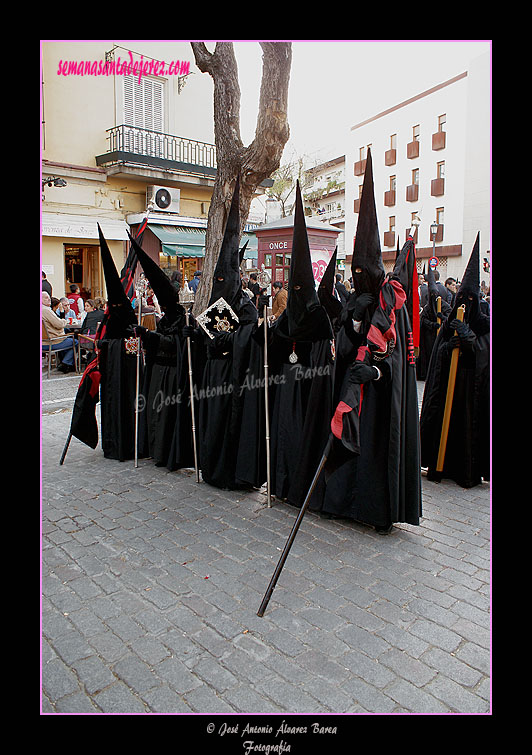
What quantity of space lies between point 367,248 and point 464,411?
7.64 feet

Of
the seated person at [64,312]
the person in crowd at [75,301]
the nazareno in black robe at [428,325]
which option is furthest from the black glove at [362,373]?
the person in crowd at [75,301]

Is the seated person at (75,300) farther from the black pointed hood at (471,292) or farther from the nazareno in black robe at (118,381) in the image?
the black pointed hood at (471,292)

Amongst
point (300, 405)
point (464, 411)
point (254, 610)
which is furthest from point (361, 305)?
point (254, 610)

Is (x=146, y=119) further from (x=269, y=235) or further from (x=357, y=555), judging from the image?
(x=357, y=555)

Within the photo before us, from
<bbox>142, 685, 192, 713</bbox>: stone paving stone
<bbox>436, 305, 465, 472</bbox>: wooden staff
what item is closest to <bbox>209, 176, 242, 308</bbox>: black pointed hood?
<bbox>436, 305, 465, 472</bbox>: wooden staff

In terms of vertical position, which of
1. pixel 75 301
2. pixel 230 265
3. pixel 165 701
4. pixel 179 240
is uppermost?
pixel 179 240

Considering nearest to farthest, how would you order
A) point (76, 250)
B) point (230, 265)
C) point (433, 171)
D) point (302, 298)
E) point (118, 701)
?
1. point (118, 701)
2. point (302, 298)
3. point (230, 265)
4. point (76, 250)
5. point (433, 171)

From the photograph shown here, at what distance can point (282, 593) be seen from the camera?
3676 millimetres

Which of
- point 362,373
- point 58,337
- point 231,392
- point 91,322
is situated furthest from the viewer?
point 91,322

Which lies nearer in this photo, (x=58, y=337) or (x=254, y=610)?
(x=254, y=610)

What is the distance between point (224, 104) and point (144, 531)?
645cm

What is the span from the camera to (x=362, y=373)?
3986mm

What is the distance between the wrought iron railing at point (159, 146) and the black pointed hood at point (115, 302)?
12.1 meters

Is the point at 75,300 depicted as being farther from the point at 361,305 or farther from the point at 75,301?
the point at 361,305
